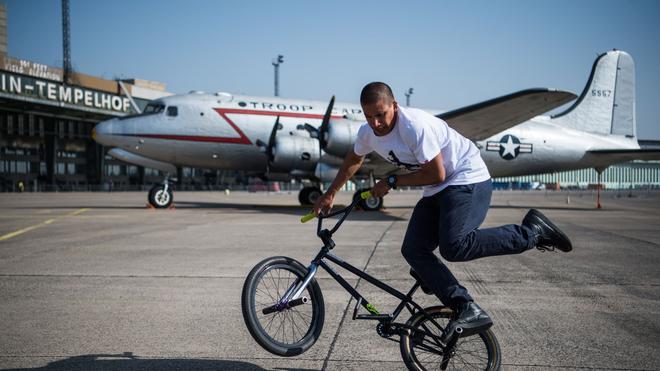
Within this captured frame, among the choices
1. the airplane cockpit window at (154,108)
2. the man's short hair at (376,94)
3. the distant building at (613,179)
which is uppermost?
the airplane cockpit window at (154,108)

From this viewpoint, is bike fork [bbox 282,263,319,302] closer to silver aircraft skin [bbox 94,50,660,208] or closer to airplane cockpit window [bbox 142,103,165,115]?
silver aircraft skin [bbox 94,50,660,208]

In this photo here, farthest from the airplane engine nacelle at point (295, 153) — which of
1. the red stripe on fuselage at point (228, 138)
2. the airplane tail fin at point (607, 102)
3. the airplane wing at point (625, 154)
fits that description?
the airplane wing at point (625, 154)

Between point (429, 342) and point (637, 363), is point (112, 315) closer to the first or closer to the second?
point (429, 342)

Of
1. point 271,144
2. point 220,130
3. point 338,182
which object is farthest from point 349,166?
point 220,130

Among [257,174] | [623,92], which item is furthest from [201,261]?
[623,92]

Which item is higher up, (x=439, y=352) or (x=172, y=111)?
(x=172, y=111)

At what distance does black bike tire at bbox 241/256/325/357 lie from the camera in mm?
3604

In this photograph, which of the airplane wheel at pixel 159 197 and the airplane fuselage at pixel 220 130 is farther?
the airplane wheel at pixel 159 197

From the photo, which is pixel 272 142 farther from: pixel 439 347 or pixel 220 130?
pixel 439 347

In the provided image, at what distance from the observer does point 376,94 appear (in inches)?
144

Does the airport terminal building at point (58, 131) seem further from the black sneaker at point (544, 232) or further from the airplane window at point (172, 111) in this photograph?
the black sneaker at point (544, 232)

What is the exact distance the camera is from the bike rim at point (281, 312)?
150 inches

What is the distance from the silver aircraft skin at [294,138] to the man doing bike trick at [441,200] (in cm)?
1527

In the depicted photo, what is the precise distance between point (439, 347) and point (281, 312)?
106 cm
